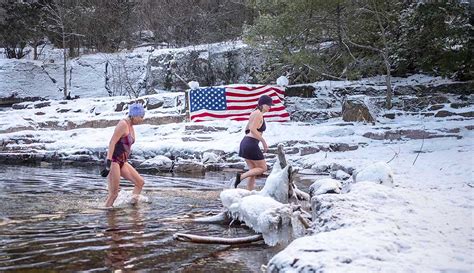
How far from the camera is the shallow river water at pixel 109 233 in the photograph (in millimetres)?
4223

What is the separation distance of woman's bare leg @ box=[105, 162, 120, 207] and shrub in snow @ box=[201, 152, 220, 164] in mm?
6178

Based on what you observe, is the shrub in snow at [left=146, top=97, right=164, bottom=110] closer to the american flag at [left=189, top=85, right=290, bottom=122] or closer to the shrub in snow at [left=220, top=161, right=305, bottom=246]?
the american flag at [left=189, top=85, right=290, bottom=122]

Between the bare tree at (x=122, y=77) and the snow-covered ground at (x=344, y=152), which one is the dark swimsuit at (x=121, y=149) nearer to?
the snow-covered ground at (x=344, y=152)

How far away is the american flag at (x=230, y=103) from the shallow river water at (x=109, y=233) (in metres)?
9.36

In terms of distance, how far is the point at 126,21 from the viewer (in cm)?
3416

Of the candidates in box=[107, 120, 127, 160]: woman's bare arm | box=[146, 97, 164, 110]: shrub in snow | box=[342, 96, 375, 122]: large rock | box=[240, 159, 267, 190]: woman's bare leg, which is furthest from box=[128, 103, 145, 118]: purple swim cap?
box=[146, 97, 164, 110]: shrub in snow

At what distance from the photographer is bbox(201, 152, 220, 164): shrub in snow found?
43.4ft

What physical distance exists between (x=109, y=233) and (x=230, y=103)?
537 inches

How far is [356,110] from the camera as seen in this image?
54.2ft

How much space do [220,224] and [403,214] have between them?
241cm

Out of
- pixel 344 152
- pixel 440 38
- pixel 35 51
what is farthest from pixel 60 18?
pixel 344 152

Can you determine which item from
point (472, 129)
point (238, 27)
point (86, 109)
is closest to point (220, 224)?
point (472, 129)

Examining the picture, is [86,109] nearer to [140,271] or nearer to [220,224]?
[220,224]

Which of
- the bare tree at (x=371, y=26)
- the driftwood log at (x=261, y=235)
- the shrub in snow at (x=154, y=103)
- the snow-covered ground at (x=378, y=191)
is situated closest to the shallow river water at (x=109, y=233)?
the driftwood log at (x=261, y=235)
